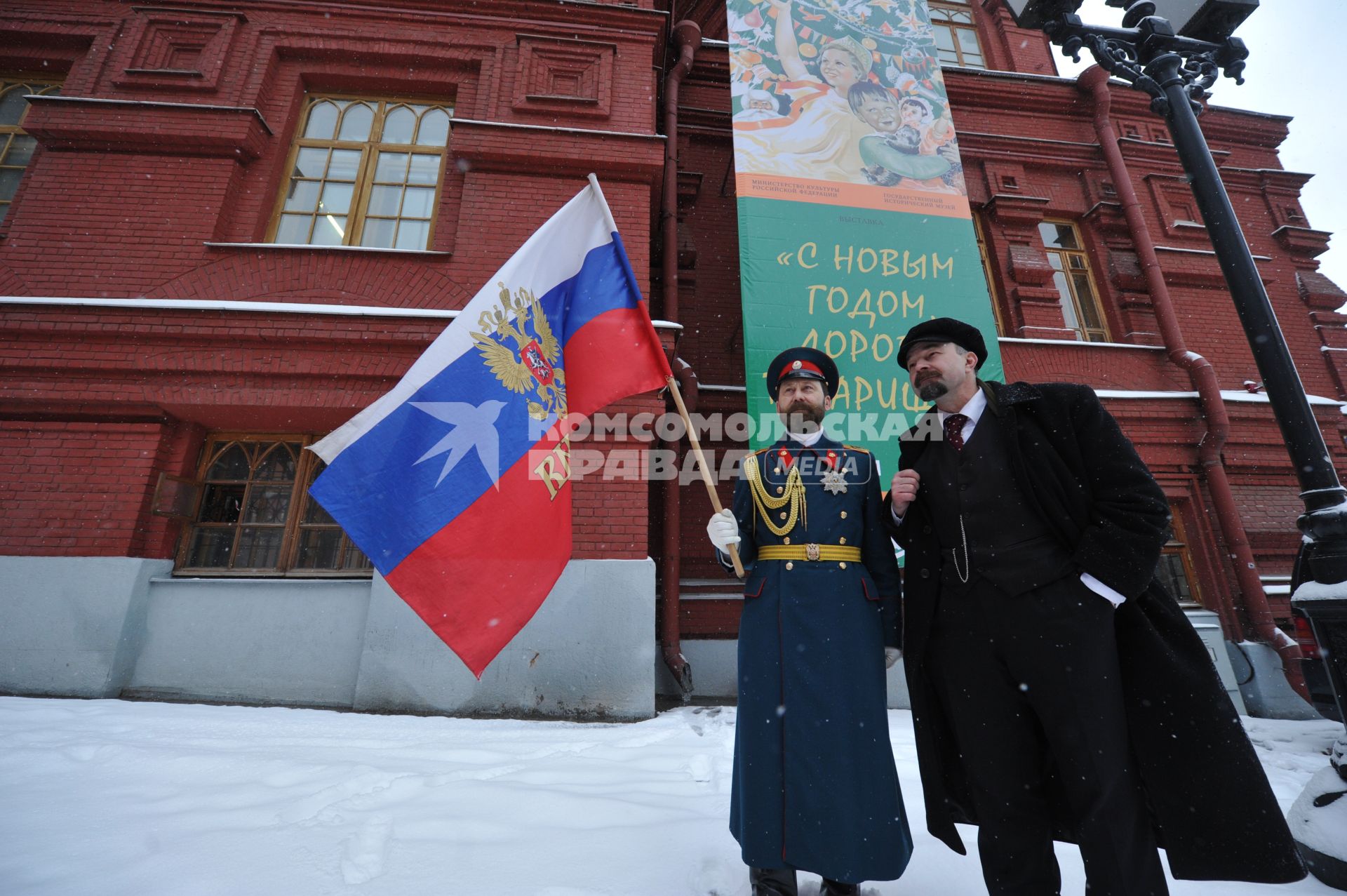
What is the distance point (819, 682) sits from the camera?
6.18ft

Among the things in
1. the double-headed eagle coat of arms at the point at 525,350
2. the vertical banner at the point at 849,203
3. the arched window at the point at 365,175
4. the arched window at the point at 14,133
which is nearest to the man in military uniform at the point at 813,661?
the double-headed eagle coat of arms at the point at 525,350

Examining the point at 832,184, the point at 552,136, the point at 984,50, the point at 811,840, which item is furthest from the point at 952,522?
the point at 984,50

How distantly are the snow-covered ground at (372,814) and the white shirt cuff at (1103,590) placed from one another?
1.77 ft

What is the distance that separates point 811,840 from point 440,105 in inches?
284

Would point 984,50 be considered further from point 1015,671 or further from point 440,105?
point 1015,671

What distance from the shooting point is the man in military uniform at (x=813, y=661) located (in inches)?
69.1

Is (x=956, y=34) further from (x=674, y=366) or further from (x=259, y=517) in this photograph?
(x=259, y=517)

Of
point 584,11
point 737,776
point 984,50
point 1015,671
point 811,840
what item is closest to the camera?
point 1015,671

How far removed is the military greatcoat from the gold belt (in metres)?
0.01

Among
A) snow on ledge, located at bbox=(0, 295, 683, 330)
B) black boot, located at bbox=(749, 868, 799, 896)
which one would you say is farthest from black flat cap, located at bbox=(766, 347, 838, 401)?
snow on ledge, located at bbox=(0, 295, 683, 330)

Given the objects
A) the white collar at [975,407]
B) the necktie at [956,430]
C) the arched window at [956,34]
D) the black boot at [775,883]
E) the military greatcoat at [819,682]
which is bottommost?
the black boot at [775,883]

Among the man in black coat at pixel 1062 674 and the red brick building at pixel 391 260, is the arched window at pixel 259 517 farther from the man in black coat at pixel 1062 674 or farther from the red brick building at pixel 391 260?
the man in black coat at pixel 1062 674

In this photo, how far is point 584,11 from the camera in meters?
6.00

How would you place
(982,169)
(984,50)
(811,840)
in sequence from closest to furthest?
(811,840) < (982,169) < (984,50)
